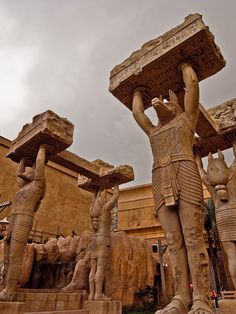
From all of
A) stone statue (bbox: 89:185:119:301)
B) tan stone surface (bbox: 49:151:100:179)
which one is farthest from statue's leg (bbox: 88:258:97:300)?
tan stone surface (bbox: 49:151:100:179)

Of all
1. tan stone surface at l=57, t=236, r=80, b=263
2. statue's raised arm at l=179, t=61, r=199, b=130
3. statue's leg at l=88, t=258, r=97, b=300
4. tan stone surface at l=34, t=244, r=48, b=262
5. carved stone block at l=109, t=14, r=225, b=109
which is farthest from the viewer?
tan stone surface at l=57, t=236, r=80, b=263

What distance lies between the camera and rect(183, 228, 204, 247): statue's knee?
8.73ft

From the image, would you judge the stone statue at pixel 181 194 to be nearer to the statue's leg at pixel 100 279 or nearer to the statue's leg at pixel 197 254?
the statue's leg at pixel 197 254

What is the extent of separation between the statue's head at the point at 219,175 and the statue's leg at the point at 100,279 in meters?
3.80

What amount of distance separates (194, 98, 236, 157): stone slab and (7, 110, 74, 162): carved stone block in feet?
10.2

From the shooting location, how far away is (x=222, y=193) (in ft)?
15.1

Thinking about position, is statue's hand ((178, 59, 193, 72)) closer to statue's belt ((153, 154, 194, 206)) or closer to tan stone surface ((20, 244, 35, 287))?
statue's belt ((153, 154, 194, 206))

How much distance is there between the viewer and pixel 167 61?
3.61 metres

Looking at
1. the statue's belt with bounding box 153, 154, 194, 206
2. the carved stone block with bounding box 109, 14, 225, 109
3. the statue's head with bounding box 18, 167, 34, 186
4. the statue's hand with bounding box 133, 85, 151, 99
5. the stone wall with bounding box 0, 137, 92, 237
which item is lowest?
the statue's belt with bounding box 153, 154, 194, 206

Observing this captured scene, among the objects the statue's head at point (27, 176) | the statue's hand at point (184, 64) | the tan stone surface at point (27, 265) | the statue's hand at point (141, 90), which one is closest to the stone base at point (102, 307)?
the statue's head at point (27, 176)

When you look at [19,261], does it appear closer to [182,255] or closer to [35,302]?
[35,302]

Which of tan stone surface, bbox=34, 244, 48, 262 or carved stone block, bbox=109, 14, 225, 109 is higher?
carved stone block, bbox=109, 14, 225, 109

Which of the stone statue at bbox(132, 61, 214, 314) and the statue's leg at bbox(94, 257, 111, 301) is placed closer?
the stone statue at bbox(132, 61, 214, 314)

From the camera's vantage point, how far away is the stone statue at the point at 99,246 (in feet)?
22.1
